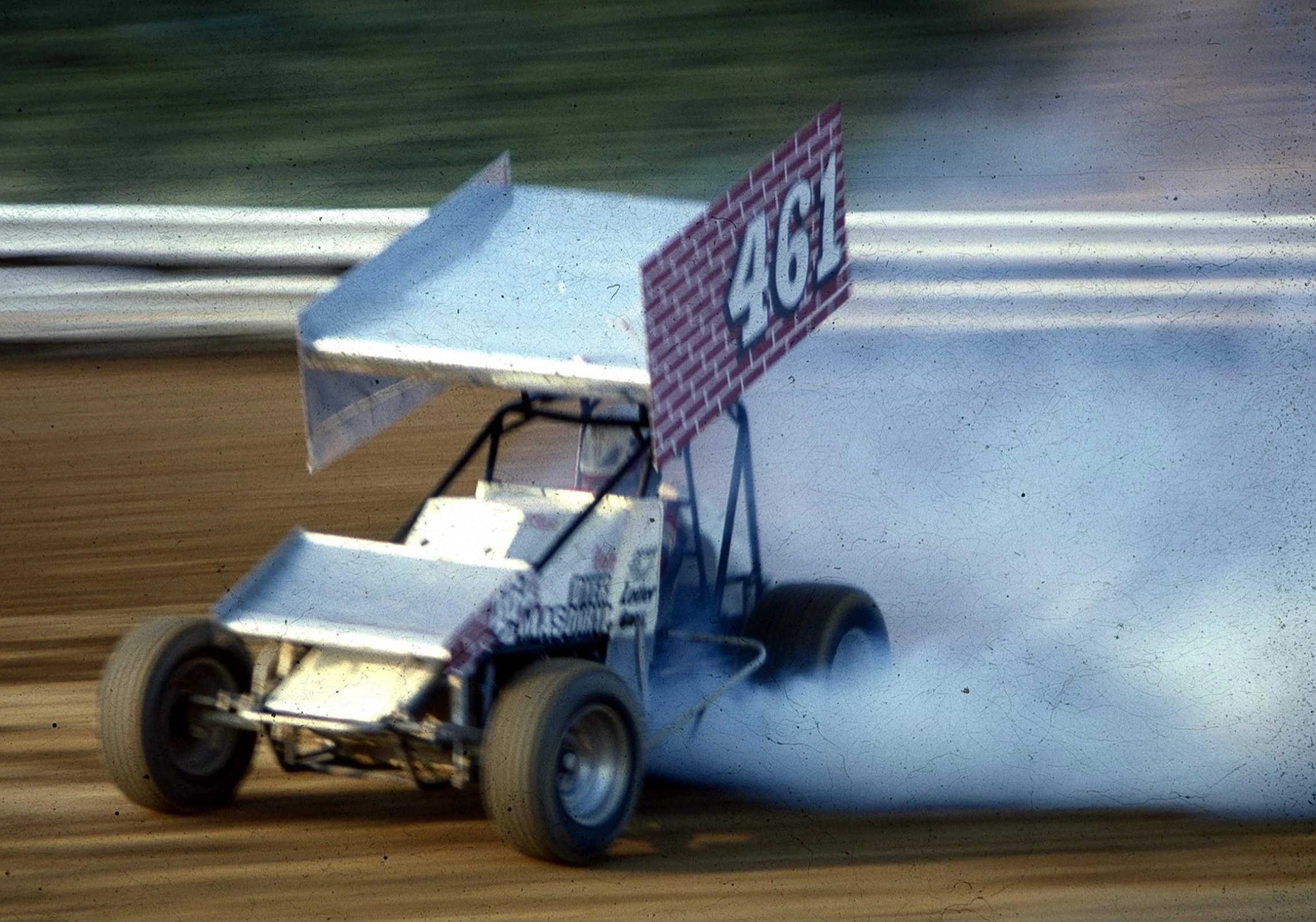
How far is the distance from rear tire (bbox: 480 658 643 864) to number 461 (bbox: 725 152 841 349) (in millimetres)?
1225

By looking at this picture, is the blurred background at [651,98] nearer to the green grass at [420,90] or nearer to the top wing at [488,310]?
the green grass at [420,90]

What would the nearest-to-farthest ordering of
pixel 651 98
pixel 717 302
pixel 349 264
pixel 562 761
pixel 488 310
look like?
pixel 562 761, pixel 717 302, pixel 488 310, pixel 349 264, pixel 651 98

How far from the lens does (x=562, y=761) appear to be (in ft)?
16.9

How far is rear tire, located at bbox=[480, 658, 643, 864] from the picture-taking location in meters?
4.93

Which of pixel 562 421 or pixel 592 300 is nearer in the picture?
pixel 592 300

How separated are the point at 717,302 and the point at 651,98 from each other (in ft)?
38.5

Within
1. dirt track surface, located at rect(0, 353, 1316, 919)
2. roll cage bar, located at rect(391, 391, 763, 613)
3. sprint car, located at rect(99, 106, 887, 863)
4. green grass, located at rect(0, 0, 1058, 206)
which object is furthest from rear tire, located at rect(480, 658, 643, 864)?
green grass, located at rect(0, 0, 1058, 206)

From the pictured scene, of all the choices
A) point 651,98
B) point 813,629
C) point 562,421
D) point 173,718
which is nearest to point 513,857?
point 173,718

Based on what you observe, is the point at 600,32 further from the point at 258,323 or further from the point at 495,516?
the point at 495,516

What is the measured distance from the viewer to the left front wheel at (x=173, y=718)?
527 centimetres

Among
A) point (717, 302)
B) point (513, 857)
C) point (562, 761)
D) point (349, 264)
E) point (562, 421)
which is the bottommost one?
point (513, 857)

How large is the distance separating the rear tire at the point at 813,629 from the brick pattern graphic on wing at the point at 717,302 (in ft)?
3.10

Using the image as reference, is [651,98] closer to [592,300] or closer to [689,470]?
[689,470]

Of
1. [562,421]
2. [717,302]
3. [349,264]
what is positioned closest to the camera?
[717,302]
